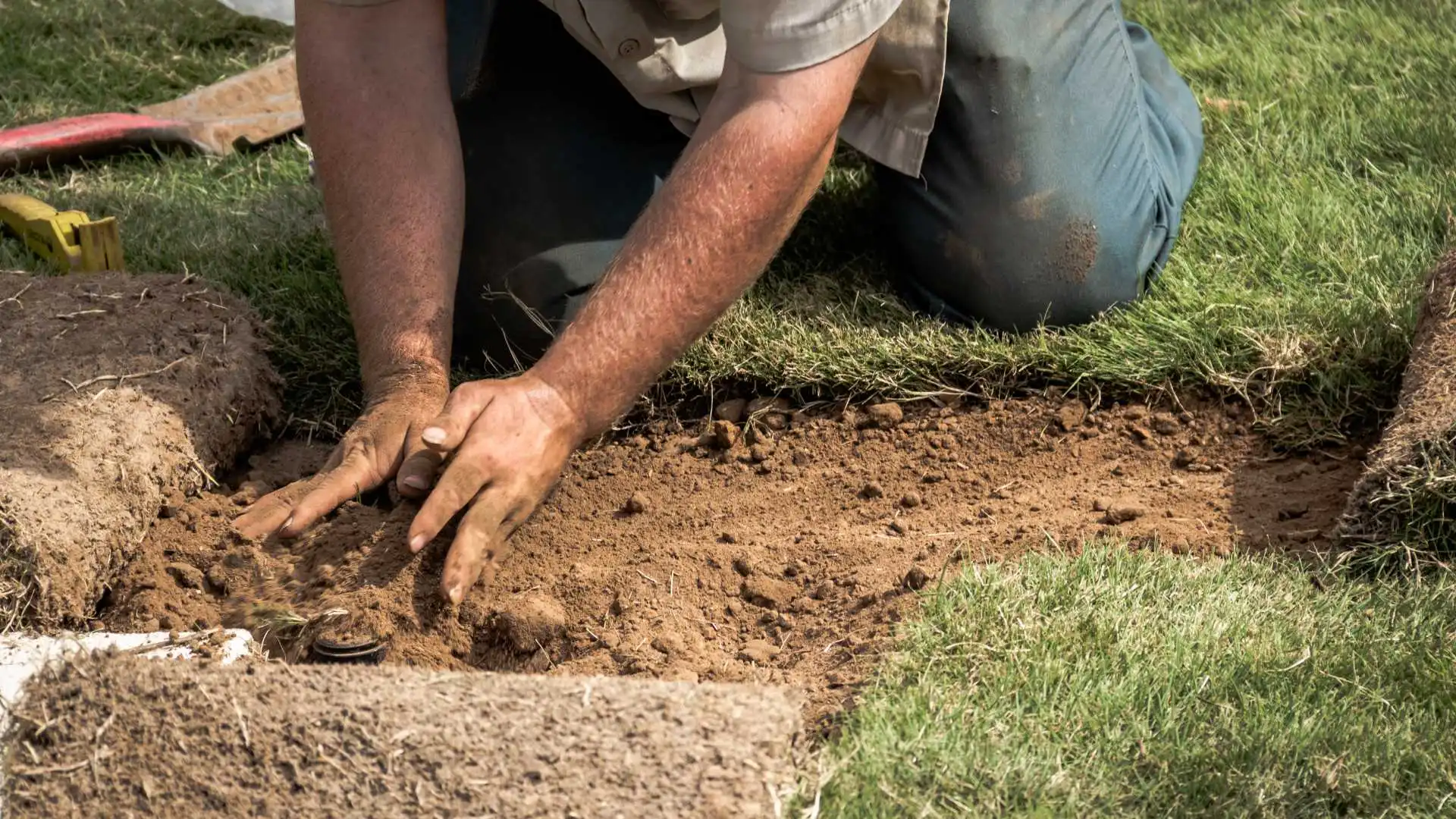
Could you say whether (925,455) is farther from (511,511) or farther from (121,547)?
(121,547)

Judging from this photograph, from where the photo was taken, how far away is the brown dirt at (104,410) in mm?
2123

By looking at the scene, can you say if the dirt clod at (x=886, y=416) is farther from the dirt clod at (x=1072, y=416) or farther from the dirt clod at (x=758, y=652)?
the dirt clod at (x=758, y=652)

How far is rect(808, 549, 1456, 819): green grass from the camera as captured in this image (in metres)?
1.67

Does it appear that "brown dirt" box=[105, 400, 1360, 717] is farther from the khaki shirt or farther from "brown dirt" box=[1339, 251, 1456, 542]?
the khaki shirt

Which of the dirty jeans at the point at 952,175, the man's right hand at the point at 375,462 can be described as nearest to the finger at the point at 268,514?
the man's right hand at the point at 375,462

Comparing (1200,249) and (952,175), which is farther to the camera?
(1200,249)

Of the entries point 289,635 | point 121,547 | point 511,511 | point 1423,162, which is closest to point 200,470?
point 121,547

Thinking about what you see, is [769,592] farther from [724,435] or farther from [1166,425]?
[1166,425]

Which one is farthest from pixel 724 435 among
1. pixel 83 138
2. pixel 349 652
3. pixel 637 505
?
pixel 83 138

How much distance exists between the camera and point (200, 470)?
243 cm

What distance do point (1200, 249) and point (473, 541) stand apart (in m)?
1.82

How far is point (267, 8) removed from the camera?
4703 mm

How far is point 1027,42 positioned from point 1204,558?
120 cm

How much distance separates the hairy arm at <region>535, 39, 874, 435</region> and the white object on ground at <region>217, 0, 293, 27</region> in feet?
9.78
